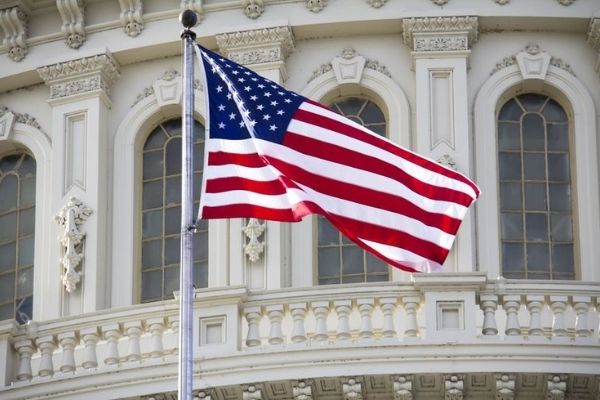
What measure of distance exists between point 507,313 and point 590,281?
2591 millimetres

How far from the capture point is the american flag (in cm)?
3147

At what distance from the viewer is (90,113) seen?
135 feet

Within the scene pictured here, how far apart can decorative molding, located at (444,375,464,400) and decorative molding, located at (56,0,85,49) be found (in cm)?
972

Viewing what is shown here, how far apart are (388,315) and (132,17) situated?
8218mm

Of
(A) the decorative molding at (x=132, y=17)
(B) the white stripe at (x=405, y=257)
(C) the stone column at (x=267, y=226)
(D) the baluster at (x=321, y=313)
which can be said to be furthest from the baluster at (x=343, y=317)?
(A) the decorative molding at (x=132, y=17)

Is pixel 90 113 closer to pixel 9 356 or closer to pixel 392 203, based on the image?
pixel 9 356

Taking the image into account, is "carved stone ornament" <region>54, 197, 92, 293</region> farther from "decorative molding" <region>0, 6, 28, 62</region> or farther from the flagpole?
the flagpole

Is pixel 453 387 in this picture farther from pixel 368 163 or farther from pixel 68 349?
pixel 68 349

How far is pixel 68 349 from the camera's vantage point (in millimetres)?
35750

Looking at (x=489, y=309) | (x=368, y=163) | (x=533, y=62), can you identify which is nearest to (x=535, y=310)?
(x=489, y=309)

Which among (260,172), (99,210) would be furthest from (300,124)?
(99,210)

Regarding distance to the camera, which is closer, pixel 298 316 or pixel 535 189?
pixel 298 316

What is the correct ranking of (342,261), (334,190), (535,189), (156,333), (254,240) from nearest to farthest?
(334,190)
(156,333)
(254,240)
(342,261)
(535,189)

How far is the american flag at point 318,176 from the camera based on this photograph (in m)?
31.5
